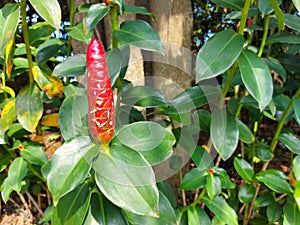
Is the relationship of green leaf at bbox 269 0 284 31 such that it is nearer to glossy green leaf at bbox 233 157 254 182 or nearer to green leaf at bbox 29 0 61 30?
green leaf at bbox 29 0 61 30

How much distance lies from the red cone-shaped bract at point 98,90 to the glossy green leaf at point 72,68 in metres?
0.30

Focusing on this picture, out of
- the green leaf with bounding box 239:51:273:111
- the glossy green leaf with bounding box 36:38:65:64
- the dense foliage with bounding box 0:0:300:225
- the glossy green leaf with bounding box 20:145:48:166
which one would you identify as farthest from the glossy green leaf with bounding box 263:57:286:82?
the glossy green leaf with bounding box 20:145:48:166

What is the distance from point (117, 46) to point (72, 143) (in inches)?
13.7

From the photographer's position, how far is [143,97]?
109 centimetres

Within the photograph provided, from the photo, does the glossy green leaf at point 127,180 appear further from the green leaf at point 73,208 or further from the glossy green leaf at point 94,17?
the glossy green leaf at point 94,17

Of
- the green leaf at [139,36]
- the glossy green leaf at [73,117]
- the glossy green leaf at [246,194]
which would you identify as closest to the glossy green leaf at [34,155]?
the glossy green leaf at [73,117]

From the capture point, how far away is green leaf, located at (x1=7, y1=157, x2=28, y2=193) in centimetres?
116

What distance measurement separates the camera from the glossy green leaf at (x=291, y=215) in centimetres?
125

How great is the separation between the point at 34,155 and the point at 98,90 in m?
0.66

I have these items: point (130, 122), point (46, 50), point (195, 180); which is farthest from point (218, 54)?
point (46, 50)

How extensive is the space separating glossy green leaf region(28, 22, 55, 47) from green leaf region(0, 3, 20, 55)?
17cm

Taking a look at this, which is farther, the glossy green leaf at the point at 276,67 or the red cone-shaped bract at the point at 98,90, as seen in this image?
the glossy green leaf at the point at 276,67

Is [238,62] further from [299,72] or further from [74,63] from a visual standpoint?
[299,72]

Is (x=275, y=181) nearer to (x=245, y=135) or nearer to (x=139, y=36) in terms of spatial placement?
(x=245, y=135)
